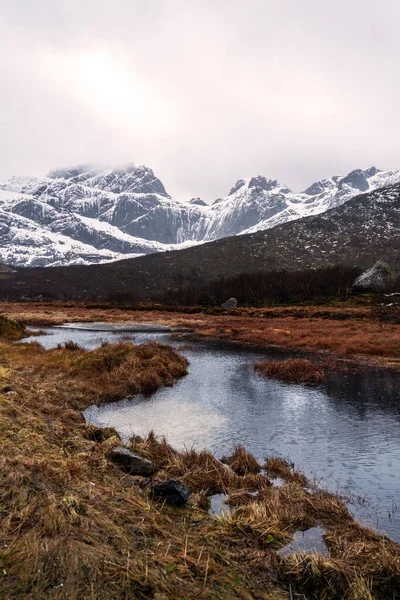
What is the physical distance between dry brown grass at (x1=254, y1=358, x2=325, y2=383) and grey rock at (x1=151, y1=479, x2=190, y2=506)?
698 inches

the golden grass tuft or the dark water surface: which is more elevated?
the golden grass tuft

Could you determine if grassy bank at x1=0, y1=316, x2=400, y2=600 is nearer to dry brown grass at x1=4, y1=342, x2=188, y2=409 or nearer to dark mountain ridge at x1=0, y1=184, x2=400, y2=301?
dry brown grass at x1=4, y1=342, x2=188, y2=409

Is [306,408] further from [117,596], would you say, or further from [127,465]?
[117,596]

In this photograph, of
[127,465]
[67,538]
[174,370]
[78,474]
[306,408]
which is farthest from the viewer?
[174,370]

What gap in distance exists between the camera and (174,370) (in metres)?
27.4

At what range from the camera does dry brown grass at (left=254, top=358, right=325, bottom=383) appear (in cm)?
2634

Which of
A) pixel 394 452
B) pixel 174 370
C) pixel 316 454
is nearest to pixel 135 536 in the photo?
pixel 316 454

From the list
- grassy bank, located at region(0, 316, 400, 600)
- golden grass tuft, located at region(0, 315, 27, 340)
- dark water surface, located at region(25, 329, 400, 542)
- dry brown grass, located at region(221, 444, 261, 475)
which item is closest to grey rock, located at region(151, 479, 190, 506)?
grassy bank, located at region(0, 316, 400, 600)

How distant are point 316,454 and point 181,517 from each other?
278 inches

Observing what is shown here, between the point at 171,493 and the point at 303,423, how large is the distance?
9589mm

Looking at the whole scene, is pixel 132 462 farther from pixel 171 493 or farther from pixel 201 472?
pixel 171 493

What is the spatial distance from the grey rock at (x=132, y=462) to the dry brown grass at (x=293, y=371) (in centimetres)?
Result: 1633

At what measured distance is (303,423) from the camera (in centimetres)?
1755

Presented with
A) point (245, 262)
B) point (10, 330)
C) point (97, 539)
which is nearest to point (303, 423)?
point (97, 539)
